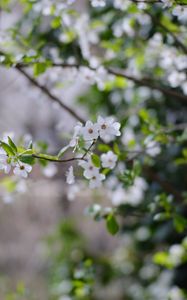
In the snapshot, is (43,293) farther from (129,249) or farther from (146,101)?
(146,101)

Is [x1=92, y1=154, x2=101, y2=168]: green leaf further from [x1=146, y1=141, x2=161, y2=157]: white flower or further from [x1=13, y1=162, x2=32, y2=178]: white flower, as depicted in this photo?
[x1=146, y1=141, x2=161, y2=157]: white flower

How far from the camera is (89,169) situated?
1.08 metres

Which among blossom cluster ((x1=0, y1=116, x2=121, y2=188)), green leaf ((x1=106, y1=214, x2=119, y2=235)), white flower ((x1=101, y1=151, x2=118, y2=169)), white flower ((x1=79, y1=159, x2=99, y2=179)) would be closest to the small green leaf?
blossom cluster ((x1=0, y1=116, x2=121, y2=188))

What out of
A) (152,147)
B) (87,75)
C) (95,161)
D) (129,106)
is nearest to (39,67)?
(87,75)

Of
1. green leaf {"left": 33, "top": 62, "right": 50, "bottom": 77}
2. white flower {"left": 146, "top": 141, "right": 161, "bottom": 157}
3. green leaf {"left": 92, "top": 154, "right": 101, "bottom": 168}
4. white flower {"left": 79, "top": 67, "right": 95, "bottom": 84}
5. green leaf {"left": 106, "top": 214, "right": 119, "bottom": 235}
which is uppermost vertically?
white flower {"left": 79, "top": 67, "right": 95, "bottom": 84}

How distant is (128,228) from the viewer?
99.0 inches

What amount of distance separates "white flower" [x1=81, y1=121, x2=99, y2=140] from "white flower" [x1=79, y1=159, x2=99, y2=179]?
3.4 inches

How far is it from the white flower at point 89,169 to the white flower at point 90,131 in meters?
0.09

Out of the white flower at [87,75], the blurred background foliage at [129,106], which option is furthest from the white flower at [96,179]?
the white flower at [87,75]

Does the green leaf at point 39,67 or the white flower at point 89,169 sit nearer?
the white flower at point 89,169

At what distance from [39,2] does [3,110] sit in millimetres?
2739

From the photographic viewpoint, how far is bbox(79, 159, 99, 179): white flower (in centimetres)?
107

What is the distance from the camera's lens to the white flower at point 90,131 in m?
0.99

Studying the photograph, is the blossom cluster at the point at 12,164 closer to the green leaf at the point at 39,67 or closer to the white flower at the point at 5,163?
the white flower at the point at 5,163
